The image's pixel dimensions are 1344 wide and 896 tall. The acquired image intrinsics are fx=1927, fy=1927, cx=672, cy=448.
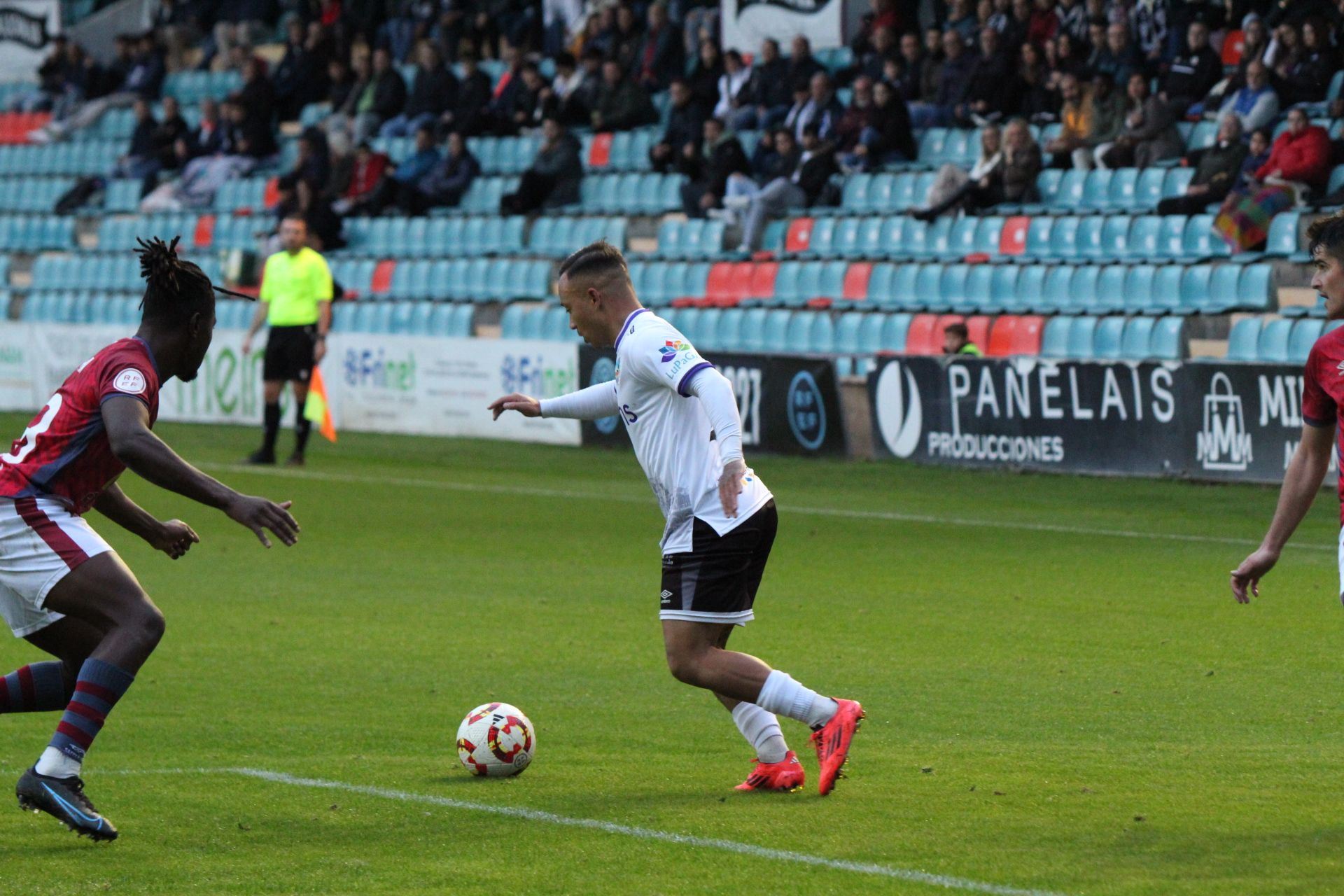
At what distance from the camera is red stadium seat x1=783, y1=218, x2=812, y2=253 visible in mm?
22531

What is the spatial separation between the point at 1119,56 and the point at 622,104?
7767 mm

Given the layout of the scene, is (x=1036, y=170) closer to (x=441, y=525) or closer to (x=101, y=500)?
(x=441, y=525)

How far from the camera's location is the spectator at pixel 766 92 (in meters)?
23.5

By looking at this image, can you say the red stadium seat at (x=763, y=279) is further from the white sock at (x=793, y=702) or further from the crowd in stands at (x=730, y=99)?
the white sock at (x=793, y=702)

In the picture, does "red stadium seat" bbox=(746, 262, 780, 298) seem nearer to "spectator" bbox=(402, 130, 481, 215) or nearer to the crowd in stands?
the crowd in stands

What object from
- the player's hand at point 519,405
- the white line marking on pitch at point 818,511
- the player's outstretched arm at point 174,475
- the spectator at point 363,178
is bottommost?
the white line marking on pitch at point 818,511

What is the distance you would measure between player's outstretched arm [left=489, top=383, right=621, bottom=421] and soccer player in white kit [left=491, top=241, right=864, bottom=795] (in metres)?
0.32

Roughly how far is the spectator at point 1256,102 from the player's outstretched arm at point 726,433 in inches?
551

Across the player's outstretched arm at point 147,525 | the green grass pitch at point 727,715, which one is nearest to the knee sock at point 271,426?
the green grass pitch at point 727,715

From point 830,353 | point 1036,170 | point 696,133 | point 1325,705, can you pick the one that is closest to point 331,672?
point 1325,705

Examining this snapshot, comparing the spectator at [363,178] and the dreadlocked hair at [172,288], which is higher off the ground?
the spectator at [363,178]

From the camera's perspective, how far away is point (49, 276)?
102 feet

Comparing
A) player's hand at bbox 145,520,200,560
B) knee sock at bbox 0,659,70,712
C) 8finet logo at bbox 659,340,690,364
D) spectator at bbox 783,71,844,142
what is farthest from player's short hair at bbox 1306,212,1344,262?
spectator at bbox 783,71,844,142

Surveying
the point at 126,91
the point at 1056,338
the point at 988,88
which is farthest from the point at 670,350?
the point at 126,91
